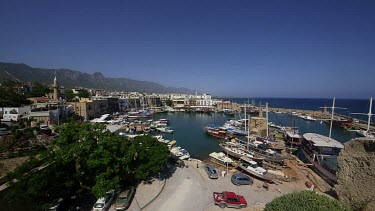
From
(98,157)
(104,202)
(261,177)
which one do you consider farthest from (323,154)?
(98,157)

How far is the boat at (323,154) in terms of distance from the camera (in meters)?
18.6

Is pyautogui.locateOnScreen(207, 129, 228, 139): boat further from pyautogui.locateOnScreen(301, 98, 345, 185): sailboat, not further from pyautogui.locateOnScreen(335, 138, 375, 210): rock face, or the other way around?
pyautogui.locateOnScreen(335, 138, 375, 210): rock face

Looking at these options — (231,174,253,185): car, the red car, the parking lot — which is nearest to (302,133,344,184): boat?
the parking lot

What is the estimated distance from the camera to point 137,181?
14.9 m

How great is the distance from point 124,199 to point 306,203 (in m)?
10.2

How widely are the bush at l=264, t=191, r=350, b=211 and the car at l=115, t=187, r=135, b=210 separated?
334 inches

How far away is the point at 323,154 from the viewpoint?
22.9 meters

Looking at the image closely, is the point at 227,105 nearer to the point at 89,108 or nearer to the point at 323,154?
the point at 89,108

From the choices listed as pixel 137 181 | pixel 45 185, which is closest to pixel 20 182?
pixel 45 185

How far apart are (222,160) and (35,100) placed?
45.5m

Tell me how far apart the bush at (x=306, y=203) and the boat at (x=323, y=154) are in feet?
42.5

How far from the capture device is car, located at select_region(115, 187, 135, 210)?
1129 centimetres

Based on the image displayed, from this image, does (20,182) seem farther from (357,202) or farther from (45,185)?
(357,202)

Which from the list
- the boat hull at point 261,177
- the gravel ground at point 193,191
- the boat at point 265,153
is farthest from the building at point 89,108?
the boat hull at point 261,177
